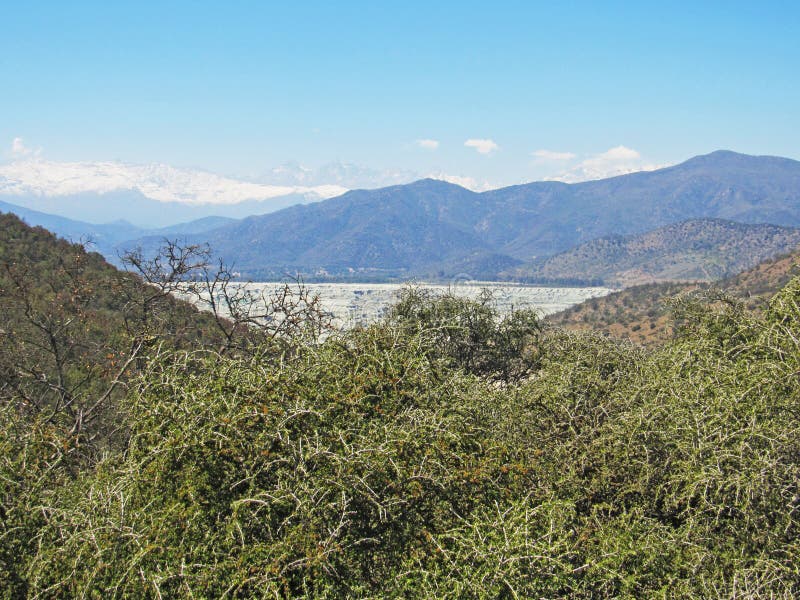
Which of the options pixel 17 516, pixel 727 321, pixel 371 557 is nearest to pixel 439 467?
pixel 371 557

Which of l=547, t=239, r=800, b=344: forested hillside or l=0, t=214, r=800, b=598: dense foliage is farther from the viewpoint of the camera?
l=547, t=239, r=800, b=344: forested hillside

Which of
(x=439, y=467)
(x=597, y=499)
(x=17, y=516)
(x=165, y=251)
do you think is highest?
(x=165, y=251)

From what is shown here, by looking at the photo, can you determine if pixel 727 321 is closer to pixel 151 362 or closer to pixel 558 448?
pixel 558 448

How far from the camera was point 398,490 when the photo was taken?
6.65m

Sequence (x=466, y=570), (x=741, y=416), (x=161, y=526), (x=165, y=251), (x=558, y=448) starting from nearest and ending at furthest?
(x=466, y=570), (x=161, y=526), (x=741, y=416), (x=558, y=448), (x=165, y=251)

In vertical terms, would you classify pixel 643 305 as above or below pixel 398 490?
below

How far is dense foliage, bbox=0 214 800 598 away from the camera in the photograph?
5852 millimetres

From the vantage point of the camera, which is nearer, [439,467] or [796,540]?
[439,467]

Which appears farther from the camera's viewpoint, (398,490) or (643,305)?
(643,305)

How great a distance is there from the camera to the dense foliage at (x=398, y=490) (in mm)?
5852

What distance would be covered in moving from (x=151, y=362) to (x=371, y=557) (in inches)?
148

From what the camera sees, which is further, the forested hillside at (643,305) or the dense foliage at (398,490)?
the forested hillside at (643,305)

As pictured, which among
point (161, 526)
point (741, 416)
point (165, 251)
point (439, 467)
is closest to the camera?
point (161, 526)

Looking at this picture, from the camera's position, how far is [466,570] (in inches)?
224
